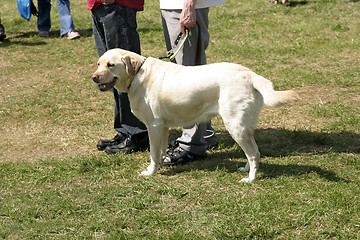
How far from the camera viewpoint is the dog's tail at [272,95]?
3840 mm

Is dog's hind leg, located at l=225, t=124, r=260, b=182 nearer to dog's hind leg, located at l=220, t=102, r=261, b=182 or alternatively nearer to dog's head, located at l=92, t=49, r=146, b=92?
dog's hind leg, located at l=220, t=102, r=261, b=182

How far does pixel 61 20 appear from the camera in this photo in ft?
34.3

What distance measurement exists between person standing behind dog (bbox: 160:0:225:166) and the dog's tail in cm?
92

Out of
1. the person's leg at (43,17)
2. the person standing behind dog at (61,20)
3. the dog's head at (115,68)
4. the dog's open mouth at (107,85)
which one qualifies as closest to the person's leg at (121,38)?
the dog's head at (115,68)

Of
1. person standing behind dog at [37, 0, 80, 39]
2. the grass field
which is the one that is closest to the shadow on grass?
the grass field

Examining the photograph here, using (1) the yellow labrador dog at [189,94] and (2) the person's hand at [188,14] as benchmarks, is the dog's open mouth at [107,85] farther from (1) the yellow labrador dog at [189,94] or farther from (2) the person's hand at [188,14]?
(2) the person's hand at [188,14]

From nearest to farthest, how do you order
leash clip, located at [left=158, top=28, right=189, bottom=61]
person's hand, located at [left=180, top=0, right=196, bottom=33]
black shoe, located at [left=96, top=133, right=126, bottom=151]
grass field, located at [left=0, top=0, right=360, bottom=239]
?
1. grass field, located at [left=0, top=0, right=360, bottom=239]
2. person's hand, located at [left=180, top=0, right=196, bottom=33]
3. leash clip, located at [left=158, top=28, right=189, bottom=61]
4. black shoe, located at [left=96, top=133, right=126, bottom=151]

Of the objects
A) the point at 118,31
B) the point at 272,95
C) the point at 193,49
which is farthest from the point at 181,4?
the point at 272,95

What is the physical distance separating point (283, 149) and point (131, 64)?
189 centimetres

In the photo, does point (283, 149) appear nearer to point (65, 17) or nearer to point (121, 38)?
point (121, 38)

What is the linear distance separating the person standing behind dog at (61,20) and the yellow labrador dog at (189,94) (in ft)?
20.8

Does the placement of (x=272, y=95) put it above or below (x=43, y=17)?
above

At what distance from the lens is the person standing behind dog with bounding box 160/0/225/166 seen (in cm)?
445

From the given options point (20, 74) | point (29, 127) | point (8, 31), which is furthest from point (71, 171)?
point (8, 31)
